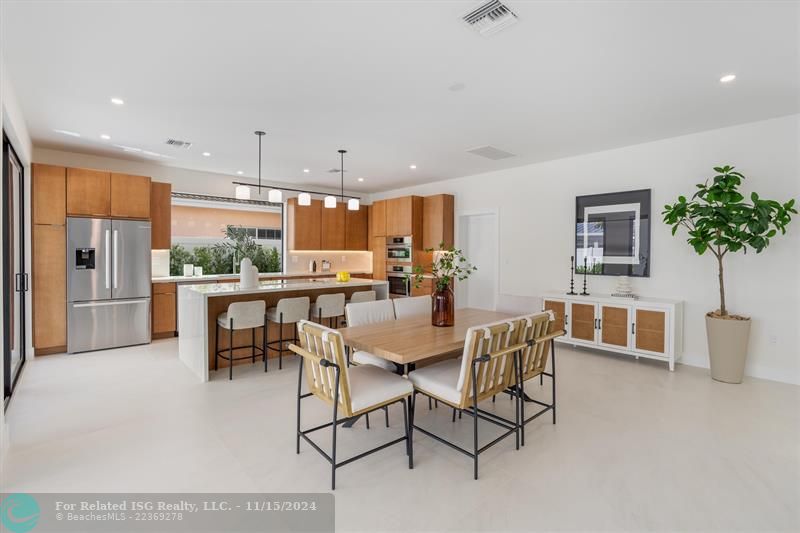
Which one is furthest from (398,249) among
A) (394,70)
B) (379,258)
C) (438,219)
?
(394,70)

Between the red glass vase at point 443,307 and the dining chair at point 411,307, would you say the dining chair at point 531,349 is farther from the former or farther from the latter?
the dining chair at point 411,307

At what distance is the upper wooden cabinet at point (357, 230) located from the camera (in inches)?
324

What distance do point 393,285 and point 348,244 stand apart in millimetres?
1368

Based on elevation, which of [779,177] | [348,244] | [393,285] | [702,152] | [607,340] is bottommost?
[607,340]

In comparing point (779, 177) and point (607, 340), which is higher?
point (779, 177)

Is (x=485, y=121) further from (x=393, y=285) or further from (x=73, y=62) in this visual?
(x=393, y=285)

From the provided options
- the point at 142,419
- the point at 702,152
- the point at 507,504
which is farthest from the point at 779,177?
the point at 142,419

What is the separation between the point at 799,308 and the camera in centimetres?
396

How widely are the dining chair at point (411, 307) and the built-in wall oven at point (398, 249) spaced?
354 cm

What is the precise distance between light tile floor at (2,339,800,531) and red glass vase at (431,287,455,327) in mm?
807

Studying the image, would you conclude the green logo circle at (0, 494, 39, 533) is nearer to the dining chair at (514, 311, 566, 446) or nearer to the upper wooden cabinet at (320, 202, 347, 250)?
the dining chair at (514, 311, 566, 446)

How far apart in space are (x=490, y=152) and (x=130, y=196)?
504 cm

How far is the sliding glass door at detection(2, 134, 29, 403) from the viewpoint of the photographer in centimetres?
364

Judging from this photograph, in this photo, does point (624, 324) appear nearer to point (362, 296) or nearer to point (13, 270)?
point (362, 296)
